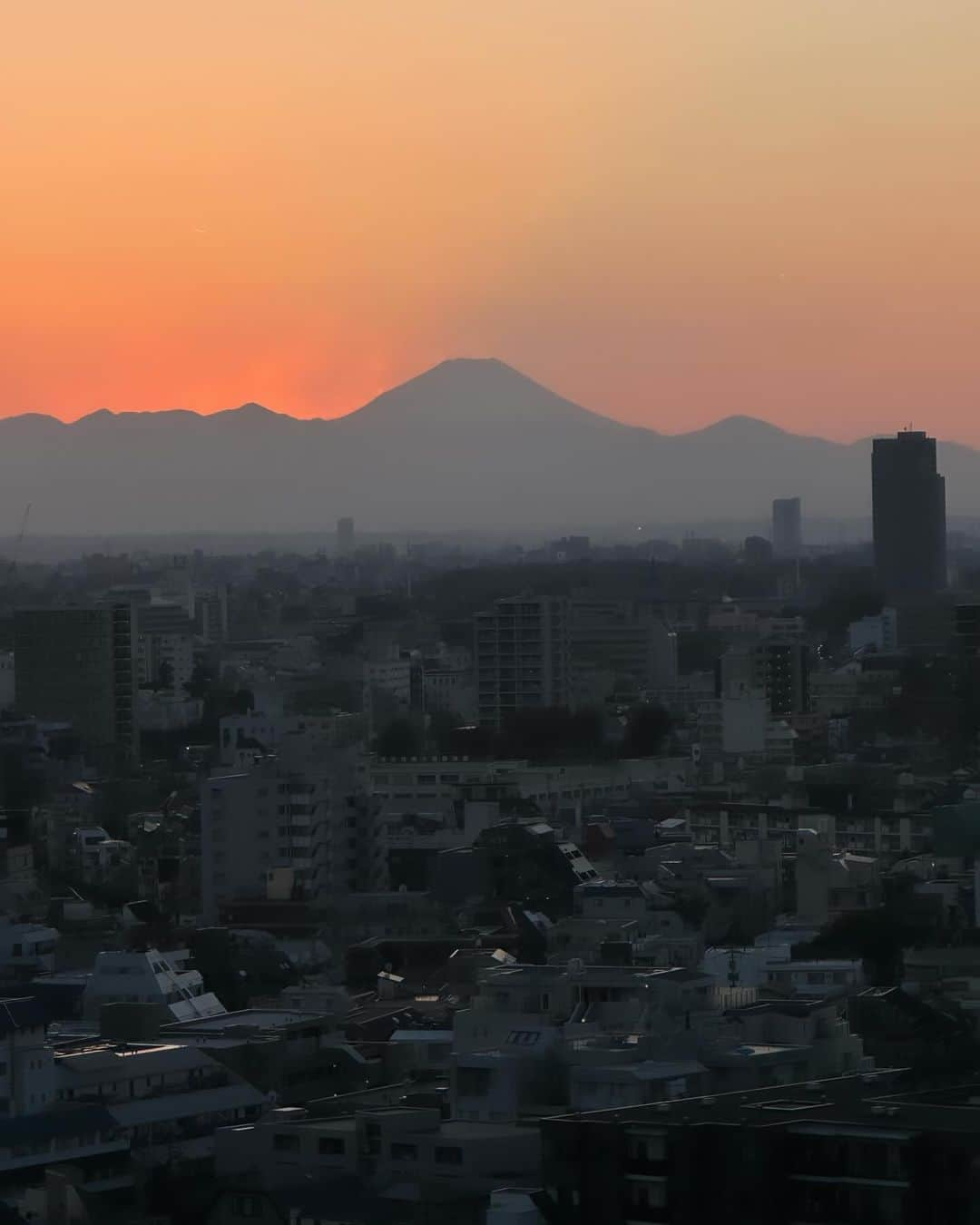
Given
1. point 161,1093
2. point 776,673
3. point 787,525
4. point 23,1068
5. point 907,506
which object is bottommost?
point 161,1093

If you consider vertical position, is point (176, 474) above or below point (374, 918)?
above

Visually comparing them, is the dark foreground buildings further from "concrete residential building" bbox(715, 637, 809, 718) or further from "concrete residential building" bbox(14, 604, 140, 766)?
"concrete residential building" bbox(715, 637, 809, 718)

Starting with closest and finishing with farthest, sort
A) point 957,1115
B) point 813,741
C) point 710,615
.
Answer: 1. point 957,1115
2. point 813,741
3. point 710,615

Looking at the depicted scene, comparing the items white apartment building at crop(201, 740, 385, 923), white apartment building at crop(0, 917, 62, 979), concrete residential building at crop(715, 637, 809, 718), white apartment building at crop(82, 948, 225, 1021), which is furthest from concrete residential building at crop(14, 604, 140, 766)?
white apartment building at crop(82, 948, 225, 1021)

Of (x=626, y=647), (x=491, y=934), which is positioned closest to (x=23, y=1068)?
(x=491, y=934)

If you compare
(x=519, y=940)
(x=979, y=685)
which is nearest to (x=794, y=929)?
(x=519, y=940)

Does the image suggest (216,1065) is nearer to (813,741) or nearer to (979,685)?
(813,741)

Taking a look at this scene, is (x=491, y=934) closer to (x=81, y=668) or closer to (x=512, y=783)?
(x=512, y=783)

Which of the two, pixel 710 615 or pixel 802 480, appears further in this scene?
pixel 802 480
